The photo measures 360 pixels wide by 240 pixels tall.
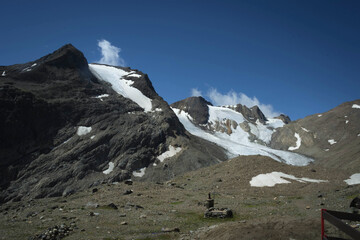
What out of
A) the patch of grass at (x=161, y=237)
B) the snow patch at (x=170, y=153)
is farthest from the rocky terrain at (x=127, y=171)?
the snow patch at (x=170, y=153)

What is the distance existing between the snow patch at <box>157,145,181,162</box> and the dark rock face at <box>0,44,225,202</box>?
2.39 metres

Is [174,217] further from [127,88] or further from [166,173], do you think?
[127,88]

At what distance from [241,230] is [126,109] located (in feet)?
414

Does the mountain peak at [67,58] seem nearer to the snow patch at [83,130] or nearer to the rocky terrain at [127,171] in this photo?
the rocky terrain at [127,171]

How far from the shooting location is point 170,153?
393 feet

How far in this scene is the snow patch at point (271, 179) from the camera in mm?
51256

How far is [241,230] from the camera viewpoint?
14695mm

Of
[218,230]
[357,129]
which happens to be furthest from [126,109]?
[357,129]

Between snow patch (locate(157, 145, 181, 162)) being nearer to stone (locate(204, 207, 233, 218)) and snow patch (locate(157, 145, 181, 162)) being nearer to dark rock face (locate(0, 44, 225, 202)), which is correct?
dark rock face (locate(0, 44, 225, 202))

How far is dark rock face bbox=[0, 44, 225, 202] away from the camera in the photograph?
94438 mm

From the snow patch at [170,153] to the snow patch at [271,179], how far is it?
6602 cm

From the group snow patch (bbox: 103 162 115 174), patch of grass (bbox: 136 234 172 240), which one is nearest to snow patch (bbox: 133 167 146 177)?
snow patch (bbox: 103 162 115 174)

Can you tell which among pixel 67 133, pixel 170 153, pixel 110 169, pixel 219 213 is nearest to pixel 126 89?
pixel 67 133

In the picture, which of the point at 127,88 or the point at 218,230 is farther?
the point at 127,88
